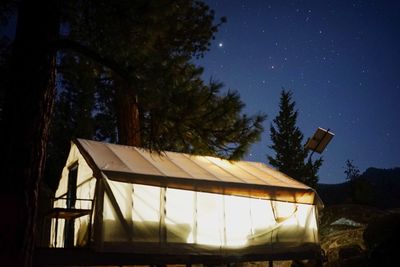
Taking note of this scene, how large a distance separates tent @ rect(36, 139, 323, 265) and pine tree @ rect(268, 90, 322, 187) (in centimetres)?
1509

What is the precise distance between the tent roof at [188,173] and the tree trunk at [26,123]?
2537mm

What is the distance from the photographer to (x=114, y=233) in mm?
7645

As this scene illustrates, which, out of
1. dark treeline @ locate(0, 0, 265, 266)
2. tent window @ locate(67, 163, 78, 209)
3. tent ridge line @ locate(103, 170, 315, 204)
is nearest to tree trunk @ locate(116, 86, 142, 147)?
tent window @ locate(67, 163, 78, 209)

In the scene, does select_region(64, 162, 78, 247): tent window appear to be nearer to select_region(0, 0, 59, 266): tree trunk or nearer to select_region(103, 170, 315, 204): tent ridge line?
select_region(103, 170, 315, 204): tent ridge line

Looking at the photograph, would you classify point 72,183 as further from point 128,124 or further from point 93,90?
point 93,90

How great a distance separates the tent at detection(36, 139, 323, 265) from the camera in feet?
25.5

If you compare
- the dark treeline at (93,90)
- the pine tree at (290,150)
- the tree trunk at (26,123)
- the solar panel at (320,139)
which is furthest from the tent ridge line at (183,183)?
the pine tree at (290,150)

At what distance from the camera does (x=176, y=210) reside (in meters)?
8.63

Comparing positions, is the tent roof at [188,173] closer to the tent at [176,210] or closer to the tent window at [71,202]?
the tent at [176,210]

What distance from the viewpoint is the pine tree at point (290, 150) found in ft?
83.7

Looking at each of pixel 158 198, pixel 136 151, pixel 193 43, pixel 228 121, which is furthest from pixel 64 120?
pixel 228 121

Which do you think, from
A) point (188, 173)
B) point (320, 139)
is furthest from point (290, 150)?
point (188, 173)

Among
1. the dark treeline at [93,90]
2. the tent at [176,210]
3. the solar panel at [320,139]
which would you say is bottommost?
the tent at [176,210]

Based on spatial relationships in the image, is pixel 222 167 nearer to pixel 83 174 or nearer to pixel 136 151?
pixel 136 151
